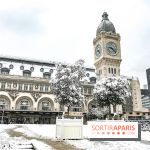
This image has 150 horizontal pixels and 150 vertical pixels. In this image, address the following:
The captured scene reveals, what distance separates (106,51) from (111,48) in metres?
3.48

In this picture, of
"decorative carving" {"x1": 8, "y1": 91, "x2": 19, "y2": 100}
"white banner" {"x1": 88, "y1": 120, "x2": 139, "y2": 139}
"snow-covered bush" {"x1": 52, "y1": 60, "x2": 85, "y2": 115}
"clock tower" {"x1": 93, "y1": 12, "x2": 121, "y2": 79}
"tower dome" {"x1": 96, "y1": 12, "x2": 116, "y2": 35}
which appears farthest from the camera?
"tower dome" {"x1": 96, "y1": 12, "x2": 116, "y2": 35}

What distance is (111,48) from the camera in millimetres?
89000

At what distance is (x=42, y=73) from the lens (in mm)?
77812

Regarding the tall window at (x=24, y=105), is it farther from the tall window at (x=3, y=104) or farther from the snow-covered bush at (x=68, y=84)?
the snow-covered bush at (x=68, y=84)

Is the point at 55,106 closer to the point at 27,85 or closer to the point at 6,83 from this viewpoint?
the point at 27,85

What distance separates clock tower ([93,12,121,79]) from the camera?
84744 millimetres

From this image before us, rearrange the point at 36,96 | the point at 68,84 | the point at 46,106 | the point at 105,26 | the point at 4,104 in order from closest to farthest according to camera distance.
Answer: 1. the point at 68,84
2. the point at 4,104
3. the point at 36,96
4. the point at 46,106
5. the point at 105,26

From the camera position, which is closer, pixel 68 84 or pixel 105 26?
pixel 68 84

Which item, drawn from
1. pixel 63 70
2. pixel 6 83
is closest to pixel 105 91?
pixel 63 70

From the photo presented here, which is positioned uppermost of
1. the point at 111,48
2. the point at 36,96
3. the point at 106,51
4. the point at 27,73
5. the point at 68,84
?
the point at 111,48

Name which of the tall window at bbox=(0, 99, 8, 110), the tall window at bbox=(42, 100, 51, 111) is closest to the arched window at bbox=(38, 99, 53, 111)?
the tall window at bbox=(42, 100, 51, 111)

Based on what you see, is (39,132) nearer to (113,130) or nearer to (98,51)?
(113,130)

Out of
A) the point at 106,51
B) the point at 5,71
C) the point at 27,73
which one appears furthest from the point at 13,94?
the point at 106,51

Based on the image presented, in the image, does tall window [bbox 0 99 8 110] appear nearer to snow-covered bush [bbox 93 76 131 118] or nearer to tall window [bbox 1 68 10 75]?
tall window [bbox 1 68 10 75]
